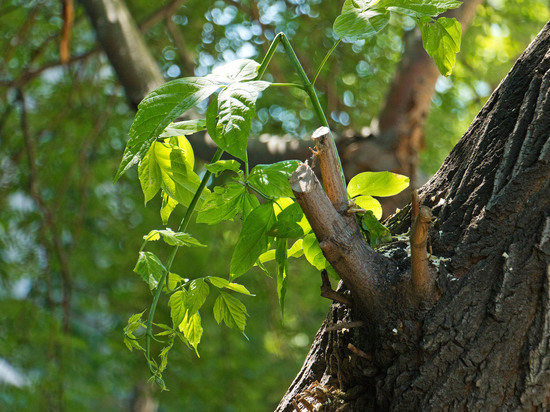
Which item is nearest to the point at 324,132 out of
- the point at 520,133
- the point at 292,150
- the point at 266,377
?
the point at 520,133

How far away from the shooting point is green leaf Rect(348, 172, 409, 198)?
51 cm

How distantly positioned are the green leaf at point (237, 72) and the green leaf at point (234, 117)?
0.02m

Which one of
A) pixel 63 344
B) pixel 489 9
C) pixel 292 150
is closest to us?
pixel 292 150

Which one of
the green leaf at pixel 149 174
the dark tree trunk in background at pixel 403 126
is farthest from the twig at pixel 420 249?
the dark tree trunk in background at pixel 403 126

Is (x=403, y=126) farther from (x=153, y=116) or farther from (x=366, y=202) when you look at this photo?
(x=153, y=116)

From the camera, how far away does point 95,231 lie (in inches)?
90.7

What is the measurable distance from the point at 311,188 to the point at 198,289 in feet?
0.51

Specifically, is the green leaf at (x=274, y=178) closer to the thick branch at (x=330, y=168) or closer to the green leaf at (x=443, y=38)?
the thick branch at (x=330, y=168)

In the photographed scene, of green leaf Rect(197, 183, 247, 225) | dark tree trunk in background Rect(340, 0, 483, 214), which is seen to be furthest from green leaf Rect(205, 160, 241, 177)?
dark tree trunk in background Rect(340, 0, 483, 214)

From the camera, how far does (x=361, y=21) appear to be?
481 millimetres

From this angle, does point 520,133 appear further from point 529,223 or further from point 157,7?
point 157,7

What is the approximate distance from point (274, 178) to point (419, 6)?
175mm

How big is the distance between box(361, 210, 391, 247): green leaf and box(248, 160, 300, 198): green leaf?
0.07 m

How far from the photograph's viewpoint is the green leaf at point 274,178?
471mm
